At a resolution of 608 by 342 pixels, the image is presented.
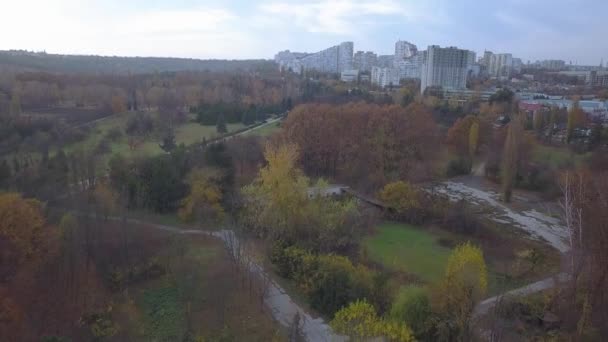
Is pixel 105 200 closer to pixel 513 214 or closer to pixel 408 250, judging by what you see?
pixel 408 250

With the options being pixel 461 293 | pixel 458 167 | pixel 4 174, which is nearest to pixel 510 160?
pixel 458 167

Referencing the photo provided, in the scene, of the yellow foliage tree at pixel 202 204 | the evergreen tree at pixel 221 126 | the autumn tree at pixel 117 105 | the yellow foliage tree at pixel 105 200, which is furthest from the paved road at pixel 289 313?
the autumn tree at pixel 117 105

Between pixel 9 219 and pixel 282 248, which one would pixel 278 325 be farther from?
pixel 9 219

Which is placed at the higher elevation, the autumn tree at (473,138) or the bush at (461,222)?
the autumn tree at (473,138)

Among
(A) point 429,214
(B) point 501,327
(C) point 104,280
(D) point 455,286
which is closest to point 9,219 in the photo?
(C) point 104,280

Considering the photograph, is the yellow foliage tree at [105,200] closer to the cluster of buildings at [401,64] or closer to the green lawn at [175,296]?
the green lawn at [175,296]

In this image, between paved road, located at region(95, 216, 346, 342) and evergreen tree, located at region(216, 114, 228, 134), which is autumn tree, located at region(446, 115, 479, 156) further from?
paved road, located at region(95, 216, 346, 342)

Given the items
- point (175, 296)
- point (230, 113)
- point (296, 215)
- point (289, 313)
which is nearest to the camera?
point (289, 313)
